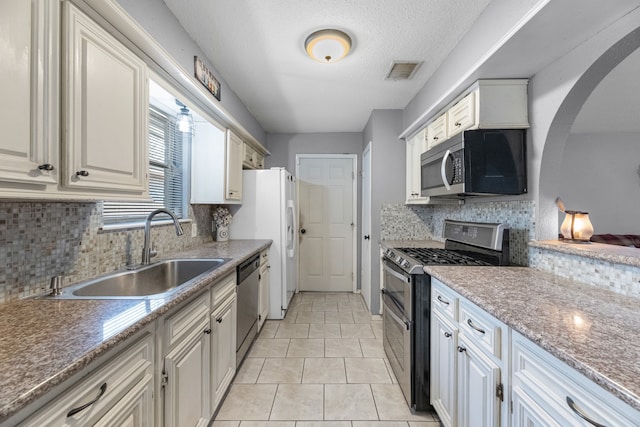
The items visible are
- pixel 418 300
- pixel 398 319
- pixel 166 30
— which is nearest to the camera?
pixel 166 30

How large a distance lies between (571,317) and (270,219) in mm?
2679

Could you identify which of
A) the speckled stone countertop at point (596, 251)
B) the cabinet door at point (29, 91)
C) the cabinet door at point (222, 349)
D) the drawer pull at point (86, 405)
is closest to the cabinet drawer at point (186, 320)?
the cabinet door at point (222, 349)

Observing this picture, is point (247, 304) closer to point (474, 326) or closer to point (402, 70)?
point (474, 326)

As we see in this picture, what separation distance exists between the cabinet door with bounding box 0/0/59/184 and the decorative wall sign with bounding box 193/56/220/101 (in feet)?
3.54

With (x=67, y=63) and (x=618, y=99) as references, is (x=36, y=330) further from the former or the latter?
(x=618, y=99)

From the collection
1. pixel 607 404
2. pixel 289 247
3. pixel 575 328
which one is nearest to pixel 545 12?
pixel 575 328

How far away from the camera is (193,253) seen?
225 cm

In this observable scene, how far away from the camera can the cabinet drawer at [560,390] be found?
25.2 inches

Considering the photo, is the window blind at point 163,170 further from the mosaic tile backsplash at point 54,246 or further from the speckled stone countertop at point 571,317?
the speckled stone countertop at point 571,317

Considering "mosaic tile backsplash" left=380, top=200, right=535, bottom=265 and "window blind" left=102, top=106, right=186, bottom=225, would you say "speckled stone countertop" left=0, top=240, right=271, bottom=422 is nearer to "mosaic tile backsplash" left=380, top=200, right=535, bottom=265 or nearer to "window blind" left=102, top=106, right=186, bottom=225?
"window blind" left=102, top=106, right=186, bottom=225

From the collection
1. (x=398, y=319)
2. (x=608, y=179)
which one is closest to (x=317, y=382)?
(x=398, y=319)

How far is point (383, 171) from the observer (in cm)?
328

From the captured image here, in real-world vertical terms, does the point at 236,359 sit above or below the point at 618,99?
below

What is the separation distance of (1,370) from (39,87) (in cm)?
81
